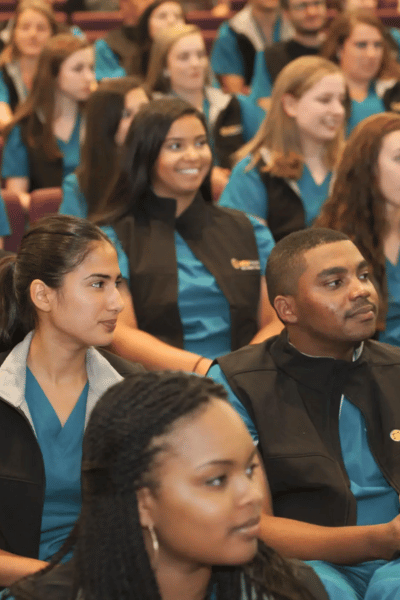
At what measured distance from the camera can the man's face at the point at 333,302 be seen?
154 centimetres

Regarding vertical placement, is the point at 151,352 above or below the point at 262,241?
below

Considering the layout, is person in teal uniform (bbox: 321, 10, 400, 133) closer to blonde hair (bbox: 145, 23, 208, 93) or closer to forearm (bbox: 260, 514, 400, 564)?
blonde hair (bbox: 145, 23, 208, 93)

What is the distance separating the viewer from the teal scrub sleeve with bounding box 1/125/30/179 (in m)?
3.32

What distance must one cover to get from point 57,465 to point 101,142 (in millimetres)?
1567

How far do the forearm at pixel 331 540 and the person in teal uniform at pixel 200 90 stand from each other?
202cm

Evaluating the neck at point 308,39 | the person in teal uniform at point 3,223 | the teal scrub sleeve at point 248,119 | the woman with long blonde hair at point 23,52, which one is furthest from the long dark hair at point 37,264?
the neck at point 308,39

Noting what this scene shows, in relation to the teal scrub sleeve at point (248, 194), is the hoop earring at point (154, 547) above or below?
below

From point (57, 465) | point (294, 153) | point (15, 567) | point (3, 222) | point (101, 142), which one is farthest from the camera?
point (101, 142)

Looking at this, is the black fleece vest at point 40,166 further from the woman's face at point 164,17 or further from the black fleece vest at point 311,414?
the black fleece vest at point 311,414

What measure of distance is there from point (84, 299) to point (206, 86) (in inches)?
92.0

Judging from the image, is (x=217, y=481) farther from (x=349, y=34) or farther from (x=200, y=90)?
(x=349, y=34)

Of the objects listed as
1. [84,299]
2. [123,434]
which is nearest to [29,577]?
[123,434]

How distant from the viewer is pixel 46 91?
133 inches

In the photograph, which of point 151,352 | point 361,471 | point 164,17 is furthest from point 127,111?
point 361,471
